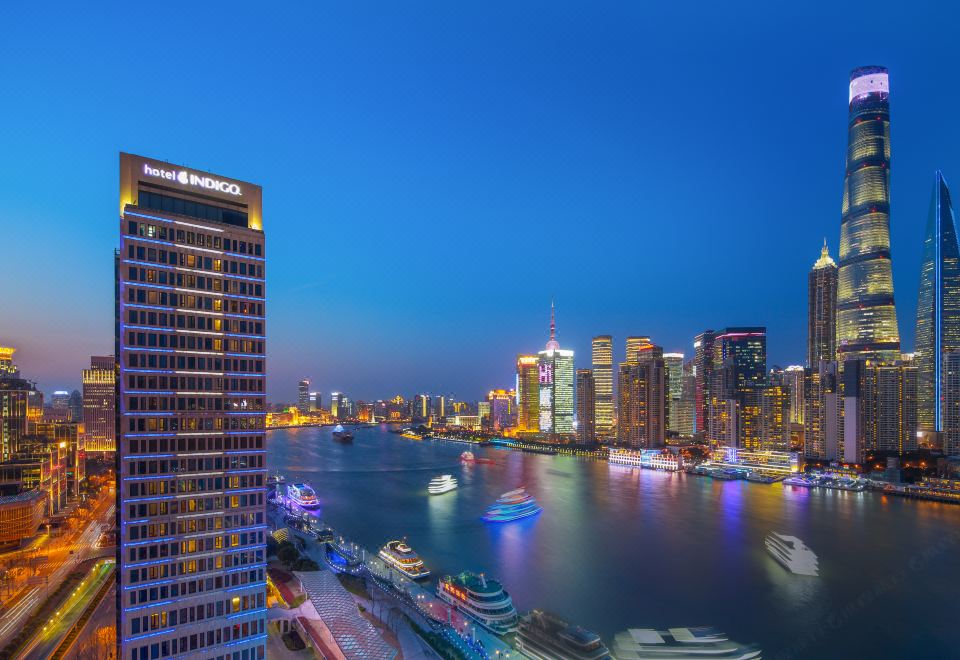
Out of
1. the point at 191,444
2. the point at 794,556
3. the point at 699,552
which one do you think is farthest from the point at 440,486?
the point at 191,444

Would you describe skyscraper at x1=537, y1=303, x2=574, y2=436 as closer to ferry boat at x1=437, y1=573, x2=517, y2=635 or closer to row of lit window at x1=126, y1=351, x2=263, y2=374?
ferry boat at x1=437, y1=573, x2=517, y2=635

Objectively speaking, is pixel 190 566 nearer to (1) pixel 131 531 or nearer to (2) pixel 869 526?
(1) pixel 131 531

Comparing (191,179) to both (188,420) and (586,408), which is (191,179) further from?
(586,408)

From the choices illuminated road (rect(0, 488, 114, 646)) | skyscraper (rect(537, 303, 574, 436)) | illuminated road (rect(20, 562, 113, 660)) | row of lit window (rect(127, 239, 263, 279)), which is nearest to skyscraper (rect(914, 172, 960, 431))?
skyscraper (rect(537, 303, 574, 436))

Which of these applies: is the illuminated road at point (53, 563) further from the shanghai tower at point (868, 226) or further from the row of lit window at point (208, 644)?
the shanghai tower at point (868, 226)

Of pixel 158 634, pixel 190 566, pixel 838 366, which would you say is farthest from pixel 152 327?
pixel 838 366

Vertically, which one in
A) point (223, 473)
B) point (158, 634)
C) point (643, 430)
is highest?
point (223, 473)
